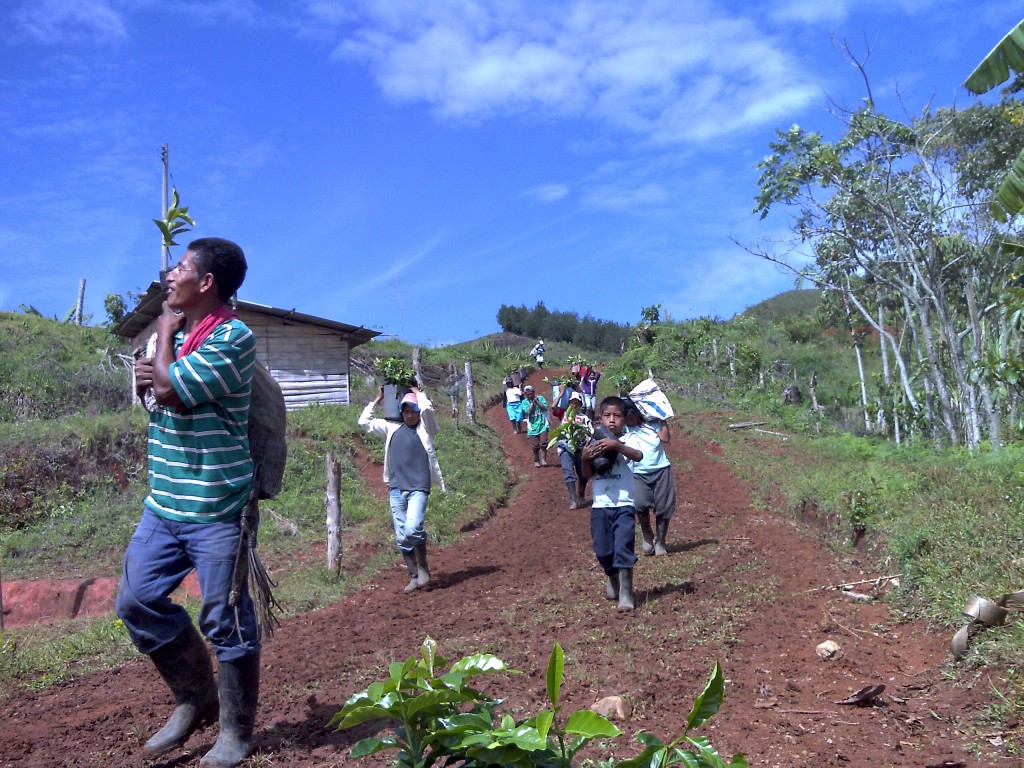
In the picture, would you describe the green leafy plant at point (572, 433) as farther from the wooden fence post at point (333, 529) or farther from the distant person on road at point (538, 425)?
the distant person on road at point (538, 425)

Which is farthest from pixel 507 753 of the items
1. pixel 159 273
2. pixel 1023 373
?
pixel 1023 373

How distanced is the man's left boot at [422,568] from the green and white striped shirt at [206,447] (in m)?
4.91

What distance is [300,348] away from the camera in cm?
2339

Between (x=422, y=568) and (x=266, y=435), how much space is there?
489 cm

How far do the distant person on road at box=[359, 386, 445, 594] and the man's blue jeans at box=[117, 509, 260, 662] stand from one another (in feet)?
15.3

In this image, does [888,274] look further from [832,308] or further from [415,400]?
[415,400]

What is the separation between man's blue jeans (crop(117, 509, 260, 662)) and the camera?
3.63 meters

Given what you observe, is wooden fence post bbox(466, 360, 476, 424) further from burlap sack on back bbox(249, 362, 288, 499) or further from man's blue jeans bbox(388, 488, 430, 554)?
burlap sack on back bbox(249, 362, 288, 499)

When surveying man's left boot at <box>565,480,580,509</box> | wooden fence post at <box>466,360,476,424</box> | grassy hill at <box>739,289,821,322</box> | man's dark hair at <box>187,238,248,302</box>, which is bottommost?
man's left boot at <box>565,480,580,509</box>

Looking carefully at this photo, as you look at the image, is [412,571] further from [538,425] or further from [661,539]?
[538,425]

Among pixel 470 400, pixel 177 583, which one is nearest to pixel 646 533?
pixel 177 583

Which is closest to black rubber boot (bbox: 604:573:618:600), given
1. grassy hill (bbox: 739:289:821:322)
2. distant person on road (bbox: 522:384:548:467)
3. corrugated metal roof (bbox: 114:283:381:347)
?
distant person on road (bbox: 522:384:548:467)

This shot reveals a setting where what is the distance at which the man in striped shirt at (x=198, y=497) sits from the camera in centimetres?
362

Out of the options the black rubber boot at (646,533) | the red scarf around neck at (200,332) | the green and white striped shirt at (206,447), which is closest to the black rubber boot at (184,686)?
the green and white striped shirt at (206,447)
